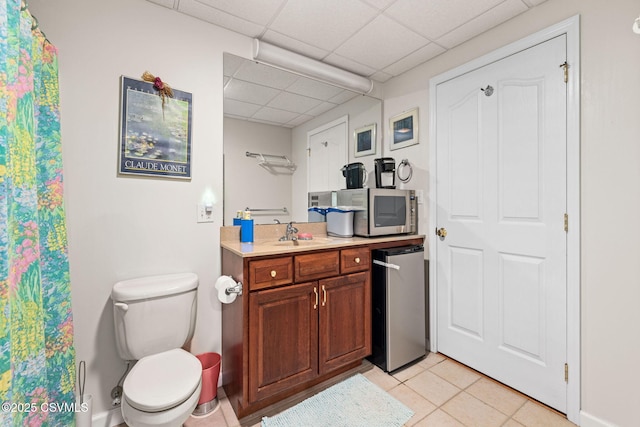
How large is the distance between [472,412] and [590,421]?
1.93ft

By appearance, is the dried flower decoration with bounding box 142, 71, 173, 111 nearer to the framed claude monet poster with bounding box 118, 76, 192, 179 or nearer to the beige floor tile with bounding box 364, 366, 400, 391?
the framed claude monet poster with bounding box 118, 76, 192, 179

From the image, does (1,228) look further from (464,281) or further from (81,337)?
(464,281)

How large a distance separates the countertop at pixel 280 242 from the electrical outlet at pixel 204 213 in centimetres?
12

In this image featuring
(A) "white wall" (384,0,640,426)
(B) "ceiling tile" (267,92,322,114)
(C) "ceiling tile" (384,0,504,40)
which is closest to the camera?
(A) "white wall" (384,0,640,426)

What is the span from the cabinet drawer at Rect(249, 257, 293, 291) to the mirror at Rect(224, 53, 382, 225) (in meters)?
0.58

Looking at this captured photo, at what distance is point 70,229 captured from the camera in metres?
1.52

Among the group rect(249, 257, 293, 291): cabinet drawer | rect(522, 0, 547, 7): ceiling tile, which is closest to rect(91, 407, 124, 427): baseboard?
rect(249, 257, 293, 291): cabinet drawer

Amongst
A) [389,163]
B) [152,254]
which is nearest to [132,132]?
[152,254]

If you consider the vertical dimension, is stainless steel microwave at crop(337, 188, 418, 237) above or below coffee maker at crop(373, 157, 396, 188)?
below

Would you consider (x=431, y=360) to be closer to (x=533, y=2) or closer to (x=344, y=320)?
(x=344, y=320)

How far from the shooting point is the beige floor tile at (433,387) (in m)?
1.83

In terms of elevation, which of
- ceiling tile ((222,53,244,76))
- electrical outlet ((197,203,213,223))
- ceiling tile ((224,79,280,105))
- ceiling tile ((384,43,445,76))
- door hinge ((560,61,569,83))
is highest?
ceiling tile ((384,43,445,76))

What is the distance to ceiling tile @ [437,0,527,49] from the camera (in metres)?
1.79

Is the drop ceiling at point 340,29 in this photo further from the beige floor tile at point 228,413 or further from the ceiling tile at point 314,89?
the beige floor tile at point 228,413
